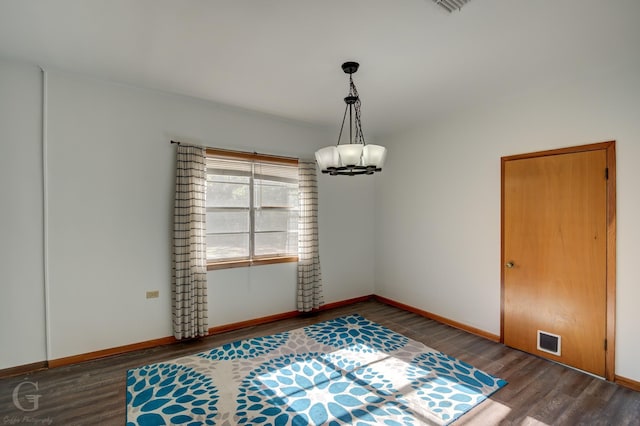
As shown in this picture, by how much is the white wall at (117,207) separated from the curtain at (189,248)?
155 millimetres

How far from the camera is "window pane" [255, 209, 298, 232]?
4.02m

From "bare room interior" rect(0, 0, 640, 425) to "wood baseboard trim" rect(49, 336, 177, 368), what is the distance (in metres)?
0.02

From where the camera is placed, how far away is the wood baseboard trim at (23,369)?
2.65m

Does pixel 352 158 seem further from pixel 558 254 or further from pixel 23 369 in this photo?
pixel 23 369

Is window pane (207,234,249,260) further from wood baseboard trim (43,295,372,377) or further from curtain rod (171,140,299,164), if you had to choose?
curtain rod (171,140,299,164)

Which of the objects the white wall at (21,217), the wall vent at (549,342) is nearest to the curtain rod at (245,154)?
the white wall at (21,217)

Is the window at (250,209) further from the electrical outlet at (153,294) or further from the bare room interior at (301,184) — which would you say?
the electrical outlet at (153,294)

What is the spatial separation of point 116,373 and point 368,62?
11.7ft

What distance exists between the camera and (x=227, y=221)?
3.79 meters

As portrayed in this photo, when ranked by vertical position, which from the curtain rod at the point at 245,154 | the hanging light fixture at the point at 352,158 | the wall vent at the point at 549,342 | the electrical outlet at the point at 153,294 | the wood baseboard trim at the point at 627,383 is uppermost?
Answer: the curtain rod at the point at 245,154

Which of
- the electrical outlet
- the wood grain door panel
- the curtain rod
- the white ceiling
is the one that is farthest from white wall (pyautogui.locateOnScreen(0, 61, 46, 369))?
the wood grain door panel

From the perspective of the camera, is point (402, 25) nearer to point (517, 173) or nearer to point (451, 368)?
point (517, 173)

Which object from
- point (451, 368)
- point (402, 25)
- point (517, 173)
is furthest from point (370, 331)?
point (402, 25)

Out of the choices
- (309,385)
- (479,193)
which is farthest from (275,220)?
(479,193)
